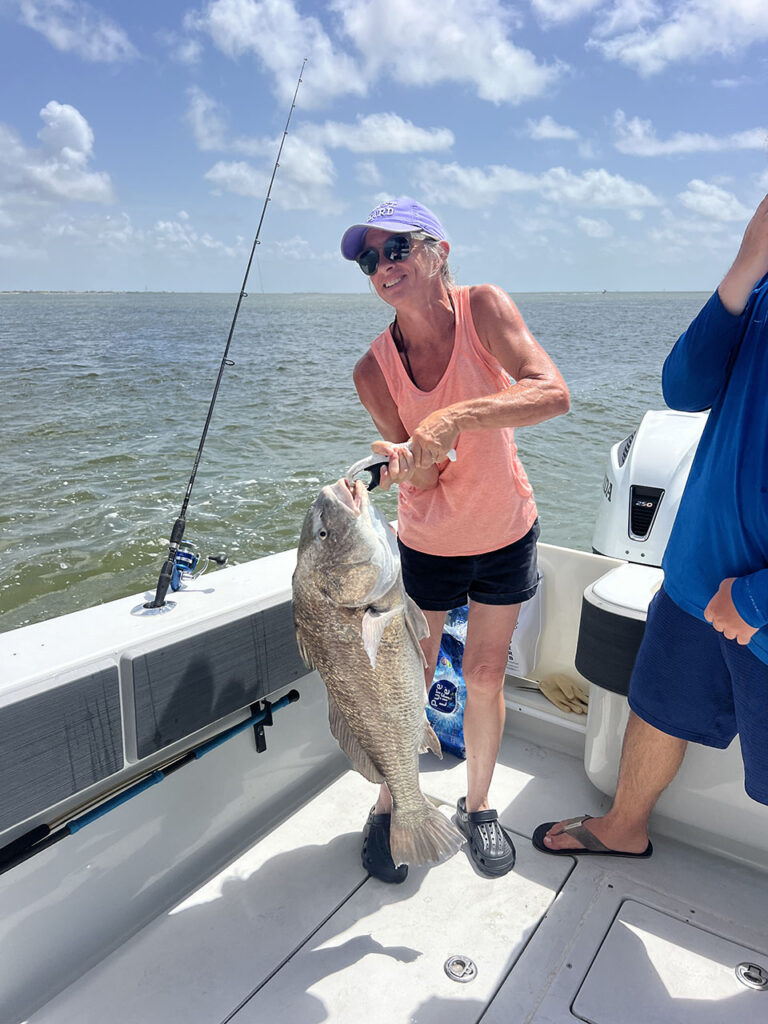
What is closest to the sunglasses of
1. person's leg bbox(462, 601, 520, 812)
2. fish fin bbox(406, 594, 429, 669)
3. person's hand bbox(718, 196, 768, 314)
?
person's hand bbox(718, 196, 768, 314)

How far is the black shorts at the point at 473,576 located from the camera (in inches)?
98.1

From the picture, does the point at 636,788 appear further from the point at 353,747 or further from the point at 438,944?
the point at 353,747

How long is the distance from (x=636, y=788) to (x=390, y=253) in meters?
2.07

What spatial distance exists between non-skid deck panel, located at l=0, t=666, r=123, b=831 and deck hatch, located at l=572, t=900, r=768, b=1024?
163 centimetres

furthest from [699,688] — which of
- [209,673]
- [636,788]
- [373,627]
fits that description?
[209,673]

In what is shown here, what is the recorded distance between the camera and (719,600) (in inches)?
72.4

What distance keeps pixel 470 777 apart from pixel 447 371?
1540mm

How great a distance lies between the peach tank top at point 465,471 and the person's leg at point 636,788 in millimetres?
842

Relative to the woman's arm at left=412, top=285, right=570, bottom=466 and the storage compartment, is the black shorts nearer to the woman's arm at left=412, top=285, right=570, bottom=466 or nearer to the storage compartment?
the storage compartment

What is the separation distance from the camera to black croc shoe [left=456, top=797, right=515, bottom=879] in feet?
8.77

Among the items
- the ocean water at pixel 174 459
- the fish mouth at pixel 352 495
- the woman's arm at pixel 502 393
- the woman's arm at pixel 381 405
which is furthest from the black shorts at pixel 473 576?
the ocean water at pixel 174 459

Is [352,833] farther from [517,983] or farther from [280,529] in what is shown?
[280,529]

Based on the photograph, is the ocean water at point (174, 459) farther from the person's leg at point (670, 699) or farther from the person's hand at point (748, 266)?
the person's hand at point (748, 266)

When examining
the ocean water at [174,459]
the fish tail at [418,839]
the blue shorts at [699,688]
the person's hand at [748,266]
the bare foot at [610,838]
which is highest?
the person's hand at [748,266]
